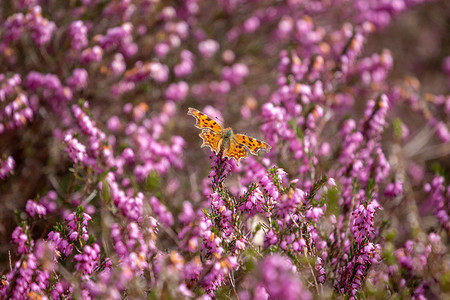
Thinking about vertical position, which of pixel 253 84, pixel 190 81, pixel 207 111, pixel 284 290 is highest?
pixel 284 290

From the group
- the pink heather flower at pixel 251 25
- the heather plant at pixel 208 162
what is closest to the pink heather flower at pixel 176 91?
the heather plant at pixel 208 162

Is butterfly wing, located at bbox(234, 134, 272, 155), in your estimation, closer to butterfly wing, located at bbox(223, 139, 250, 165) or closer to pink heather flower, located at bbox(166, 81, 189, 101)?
butterfly wing, located at bbox(223, 139, 250, 165)

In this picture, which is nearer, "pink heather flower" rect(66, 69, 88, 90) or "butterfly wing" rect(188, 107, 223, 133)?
"butterfly wing" rect(188, 107, 223, 133)

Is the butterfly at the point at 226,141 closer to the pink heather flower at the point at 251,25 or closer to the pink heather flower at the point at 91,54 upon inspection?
the pink heather flower at the point at 91,54

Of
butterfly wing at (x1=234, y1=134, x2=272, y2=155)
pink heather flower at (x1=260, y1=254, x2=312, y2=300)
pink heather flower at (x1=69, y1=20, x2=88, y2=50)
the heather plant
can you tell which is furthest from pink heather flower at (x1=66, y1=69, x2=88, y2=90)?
pink heather flower at (x1=260, y1=254, x2=312, y2=300)

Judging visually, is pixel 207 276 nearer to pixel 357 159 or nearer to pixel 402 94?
pixel 357 159

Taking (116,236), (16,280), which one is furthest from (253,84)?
(16,280)

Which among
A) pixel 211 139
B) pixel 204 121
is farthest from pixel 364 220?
pixel 204 121

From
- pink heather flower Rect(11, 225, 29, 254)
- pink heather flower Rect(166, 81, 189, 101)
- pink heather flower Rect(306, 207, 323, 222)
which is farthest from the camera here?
pink heather flower Rect(166, 81, 189, 101)
